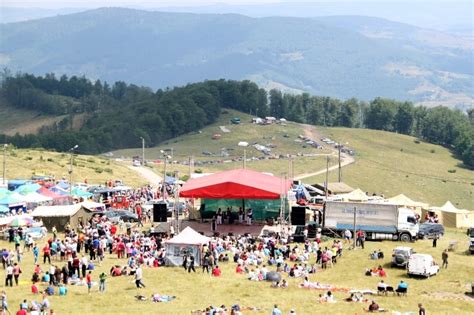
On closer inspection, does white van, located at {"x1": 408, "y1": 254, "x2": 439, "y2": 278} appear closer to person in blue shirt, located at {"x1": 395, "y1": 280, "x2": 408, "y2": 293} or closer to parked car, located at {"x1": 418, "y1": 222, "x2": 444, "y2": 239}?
person in blue shirt, located at {"x1": 395, "y1": 280, "x2": 408, "y2": 293}

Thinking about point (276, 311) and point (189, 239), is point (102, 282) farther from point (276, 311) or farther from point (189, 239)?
point (276, 311)

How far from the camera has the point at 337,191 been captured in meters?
81.6

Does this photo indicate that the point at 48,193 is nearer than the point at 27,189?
No

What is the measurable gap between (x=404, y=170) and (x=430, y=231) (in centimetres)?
10474

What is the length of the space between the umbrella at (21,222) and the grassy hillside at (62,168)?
40.8m

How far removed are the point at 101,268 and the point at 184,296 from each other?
25.1ft

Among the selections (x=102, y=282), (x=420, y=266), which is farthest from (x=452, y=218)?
(x=102, y=282)

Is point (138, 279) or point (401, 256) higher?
point (401, 256)

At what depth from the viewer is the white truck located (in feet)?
177

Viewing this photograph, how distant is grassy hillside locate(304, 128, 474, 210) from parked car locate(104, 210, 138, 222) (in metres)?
57.8

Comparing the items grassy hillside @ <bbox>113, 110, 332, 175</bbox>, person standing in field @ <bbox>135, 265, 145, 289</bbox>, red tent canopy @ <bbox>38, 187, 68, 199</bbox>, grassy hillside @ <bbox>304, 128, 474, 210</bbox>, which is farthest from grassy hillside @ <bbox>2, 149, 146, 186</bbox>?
person standing in field @ <bbox>135, 265, 145, 289</bbox>

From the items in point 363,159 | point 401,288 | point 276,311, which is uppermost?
point 363,159

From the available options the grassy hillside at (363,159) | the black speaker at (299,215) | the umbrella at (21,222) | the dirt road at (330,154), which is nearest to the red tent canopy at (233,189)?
the black speaker at (299,215)

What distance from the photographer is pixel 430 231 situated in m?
55.6
